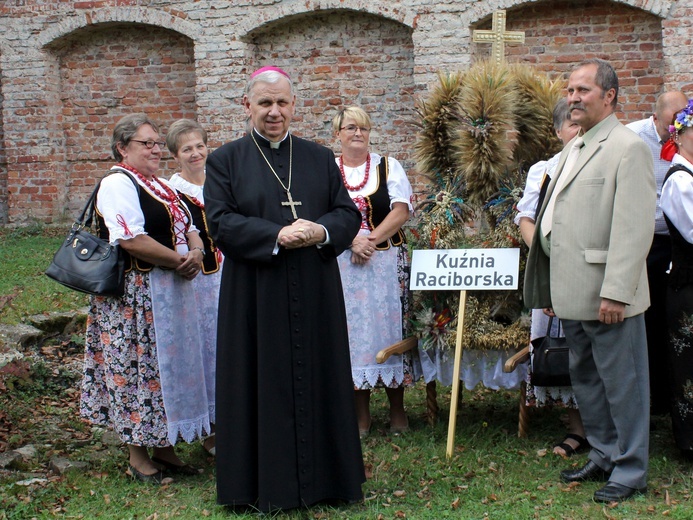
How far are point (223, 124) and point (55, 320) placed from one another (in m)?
4.43

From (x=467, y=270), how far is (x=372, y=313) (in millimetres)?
699

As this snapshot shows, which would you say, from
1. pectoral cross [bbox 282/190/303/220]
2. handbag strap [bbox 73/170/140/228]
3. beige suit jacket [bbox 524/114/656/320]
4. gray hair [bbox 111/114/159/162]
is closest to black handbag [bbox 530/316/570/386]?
beige suit jacket [bbox 524/114/656/320]

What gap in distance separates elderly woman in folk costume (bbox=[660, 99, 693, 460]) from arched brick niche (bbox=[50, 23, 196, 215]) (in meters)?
8.29

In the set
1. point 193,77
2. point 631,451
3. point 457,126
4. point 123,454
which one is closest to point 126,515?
point 123,454

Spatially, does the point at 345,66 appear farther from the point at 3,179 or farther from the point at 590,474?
the point at 590,474

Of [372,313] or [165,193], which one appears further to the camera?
[372,313]

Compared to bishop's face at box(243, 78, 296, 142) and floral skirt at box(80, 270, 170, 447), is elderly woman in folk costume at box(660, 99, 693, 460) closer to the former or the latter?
bishop's face at box(243, 78, 296, 142)

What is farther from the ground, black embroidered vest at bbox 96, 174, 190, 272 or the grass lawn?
black embroidered vest at bbox 96, 174, 190, 272

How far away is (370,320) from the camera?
5.26 metres

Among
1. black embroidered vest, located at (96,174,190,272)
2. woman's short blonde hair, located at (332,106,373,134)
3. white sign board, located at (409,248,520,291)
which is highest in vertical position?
woman's short blonde hair, located at (332,106,373,134)

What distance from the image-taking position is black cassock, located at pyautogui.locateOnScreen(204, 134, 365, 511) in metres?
3.93

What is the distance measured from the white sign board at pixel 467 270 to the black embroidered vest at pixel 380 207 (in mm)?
364

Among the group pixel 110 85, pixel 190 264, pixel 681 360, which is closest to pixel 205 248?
pixel 190 264

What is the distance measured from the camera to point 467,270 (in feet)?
16.0
